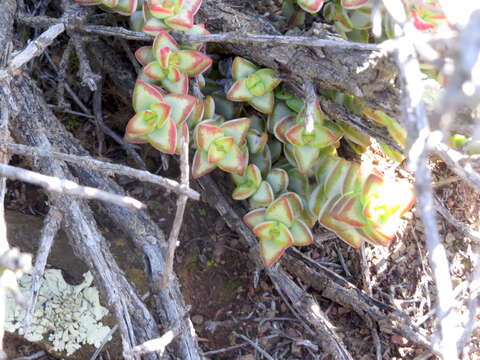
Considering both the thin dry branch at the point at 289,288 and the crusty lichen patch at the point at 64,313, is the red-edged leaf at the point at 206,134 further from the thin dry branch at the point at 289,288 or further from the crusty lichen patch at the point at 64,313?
the crusty lichen patch at the point at 64,313

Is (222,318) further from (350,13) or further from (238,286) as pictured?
(350,13)

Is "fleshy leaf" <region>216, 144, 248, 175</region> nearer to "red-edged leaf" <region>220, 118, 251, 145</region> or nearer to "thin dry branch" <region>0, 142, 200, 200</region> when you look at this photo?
"red-edged leaf" <region>220, 118, 251, 145</region>

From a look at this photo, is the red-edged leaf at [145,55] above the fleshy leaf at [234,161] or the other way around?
above

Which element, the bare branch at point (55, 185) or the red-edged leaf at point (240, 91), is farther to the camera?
the red-edged leaf at point (240, 91)

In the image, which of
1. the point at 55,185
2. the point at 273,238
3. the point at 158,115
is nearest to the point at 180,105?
the point at 158,115

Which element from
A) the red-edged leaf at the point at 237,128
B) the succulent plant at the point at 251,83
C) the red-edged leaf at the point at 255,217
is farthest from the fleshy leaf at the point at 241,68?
the red-edged leaf at the point at 255,217

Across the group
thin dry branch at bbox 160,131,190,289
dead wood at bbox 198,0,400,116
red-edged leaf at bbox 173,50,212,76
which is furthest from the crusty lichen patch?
dead wood at bbox 198,0,400,116
